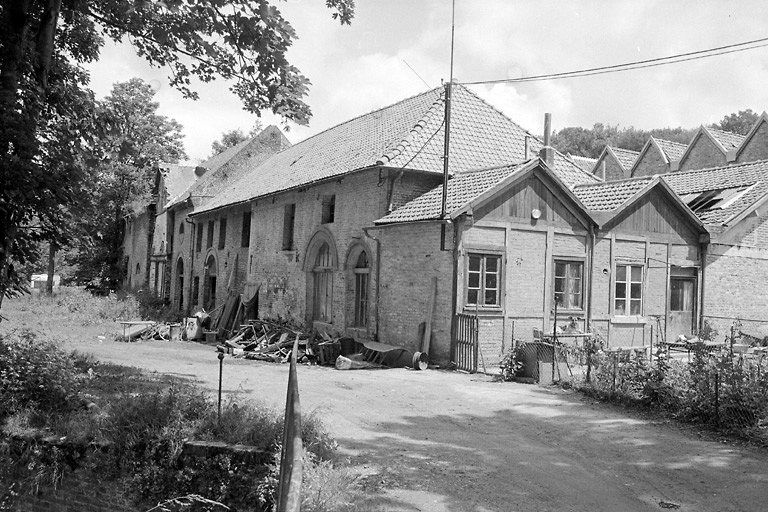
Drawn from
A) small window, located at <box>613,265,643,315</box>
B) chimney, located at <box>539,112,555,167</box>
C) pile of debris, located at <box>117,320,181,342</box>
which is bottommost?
pile of debris, located at <box>117,320,181,342</box>

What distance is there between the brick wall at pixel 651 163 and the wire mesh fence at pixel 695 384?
29.8 meters

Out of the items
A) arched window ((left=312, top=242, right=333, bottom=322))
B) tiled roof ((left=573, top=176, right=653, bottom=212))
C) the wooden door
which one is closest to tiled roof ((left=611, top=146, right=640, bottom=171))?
the wooden door

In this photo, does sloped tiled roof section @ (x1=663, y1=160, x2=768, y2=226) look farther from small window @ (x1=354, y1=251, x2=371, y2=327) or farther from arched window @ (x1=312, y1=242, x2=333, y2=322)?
arched window @ (x1=312, y1=242, x2=333, y2=322)

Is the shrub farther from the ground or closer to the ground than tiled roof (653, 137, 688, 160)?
closer to the ground

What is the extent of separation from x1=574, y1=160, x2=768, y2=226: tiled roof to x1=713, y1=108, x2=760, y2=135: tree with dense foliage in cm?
4787

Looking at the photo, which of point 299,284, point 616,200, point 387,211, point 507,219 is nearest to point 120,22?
point 387,211

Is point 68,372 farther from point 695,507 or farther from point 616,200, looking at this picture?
point 616,200

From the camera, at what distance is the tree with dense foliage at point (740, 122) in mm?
65625

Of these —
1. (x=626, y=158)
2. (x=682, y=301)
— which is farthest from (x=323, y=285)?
(x=626, y=158)

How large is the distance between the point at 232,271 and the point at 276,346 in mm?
10476

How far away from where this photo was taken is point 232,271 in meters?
29.2

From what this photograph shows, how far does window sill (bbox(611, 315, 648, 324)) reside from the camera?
1741 centimetres

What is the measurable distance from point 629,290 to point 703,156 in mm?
24392

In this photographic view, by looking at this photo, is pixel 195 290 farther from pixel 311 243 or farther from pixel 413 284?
pixel 413 284
